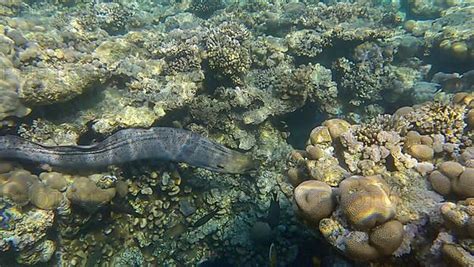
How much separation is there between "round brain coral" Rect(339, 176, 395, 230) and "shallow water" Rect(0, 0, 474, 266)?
0.02 m

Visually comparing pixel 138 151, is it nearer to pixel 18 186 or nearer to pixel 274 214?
pixel 18 186

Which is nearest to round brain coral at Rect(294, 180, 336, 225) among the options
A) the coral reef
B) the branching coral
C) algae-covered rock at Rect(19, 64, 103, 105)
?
the coral reef

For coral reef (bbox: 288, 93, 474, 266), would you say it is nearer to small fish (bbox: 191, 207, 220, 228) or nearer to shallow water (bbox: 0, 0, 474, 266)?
shallow water (bbox: 0, 0, 474, 266)

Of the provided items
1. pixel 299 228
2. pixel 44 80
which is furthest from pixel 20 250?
pixel 299 228

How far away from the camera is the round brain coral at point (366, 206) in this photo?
11.5 ft

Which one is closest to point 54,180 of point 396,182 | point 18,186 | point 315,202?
point 18,186

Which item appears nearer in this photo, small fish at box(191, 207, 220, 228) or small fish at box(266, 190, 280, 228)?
small fish at box(266, 190, 280, 228)

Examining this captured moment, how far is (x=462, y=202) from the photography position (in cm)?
359

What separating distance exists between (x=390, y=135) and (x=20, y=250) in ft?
20.2

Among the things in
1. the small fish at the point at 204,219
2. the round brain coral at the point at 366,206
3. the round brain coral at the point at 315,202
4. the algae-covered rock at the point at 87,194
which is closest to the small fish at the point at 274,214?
the small fish at the point at 204,219

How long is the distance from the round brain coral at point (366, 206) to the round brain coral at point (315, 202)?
0.84 ft

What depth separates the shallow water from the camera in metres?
4.01

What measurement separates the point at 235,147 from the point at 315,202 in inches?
126

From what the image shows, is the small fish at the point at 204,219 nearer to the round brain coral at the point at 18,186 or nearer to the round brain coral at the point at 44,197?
the round brain coral at the point at 44,197
